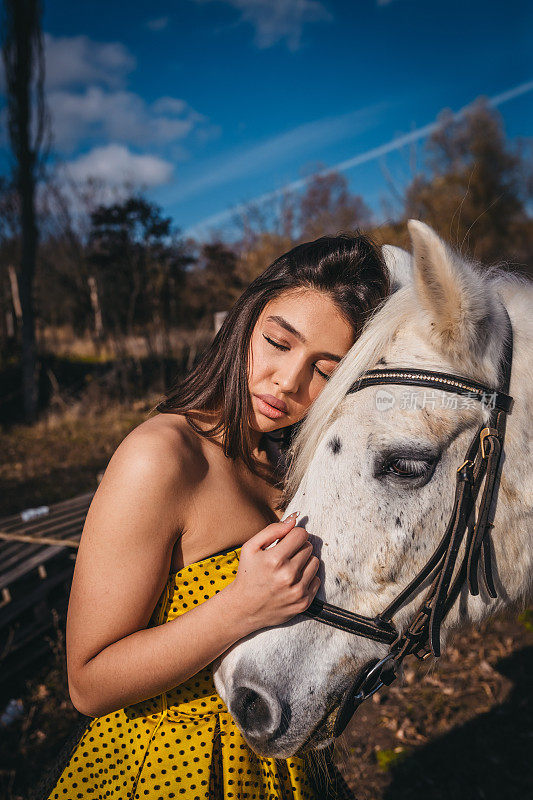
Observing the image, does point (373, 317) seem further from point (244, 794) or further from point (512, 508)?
point (244, 794)

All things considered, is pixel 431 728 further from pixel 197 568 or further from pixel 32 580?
pixel 32 580

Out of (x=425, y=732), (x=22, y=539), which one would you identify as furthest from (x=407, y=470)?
(x=22, y=539)

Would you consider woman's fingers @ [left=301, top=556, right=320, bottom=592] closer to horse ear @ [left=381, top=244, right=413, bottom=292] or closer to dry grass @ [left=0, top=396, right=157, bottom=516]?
horse ear @ [left=381, top=244, right=413, bottom=292]

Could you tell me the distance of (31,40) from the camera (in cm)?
854

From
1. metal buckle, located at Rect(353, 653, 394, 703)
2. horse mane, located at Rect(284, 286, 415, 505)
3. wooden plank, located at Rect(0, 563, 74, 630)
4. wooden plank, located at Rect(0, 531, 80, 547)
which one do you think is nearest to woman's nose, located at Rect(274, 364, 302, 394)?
horse mane, located at Rect(284, 286, 415, 505)

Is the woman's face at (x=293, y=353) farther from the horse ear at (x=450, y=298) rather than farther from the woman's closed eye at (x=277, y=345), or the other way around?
the horse ear at (x=450, y=298)

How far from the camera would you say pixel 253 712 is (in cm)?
119

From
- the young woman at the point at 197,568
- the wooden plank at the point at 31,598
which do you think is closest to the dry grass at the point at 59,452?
the wooden plank at the point at 31,598

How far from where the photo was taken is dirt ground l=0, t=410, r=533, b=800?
8.61 ft

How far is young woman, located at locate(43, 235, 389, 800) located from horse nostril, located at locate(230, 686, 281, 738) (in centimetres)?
12

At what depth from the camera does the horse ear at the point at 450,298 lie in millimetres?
1136

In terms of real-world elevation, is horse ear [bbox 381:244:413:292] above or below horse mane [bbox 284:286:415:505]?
above

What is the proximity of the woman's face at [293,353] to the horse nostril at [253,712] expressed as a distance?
0.81 m

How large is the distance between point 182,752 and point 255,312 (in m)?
1.39
